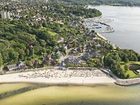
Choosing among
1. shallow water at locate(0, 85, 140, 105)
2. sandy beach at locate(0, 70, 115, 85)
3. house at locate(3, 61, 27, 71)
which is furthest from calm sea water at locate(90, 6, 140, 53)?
house at locate(3, 61, 27, 71)

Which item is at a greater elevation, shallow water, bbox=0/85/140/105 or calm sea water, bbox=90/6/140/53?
shallow water, bbox=0/85/140/105

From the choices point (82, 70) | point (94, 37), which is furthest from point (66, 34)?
point (82, 70)

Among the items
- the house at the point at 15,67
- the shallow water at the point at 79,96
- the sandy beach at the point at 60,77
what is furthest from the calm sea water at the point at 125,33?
the house at the point at 15,67

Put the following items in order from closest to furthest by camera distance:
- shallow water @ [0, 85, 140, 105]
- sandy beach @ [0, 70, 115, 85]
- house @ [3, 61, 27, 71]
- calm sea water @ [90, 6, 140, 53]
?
shallow water @ [0, 85, 140, 105], sandy beach @ [0, 70, 115, 85], house @ [3, 61, 27, 71], calm sea water @ [90, 6, 140, 53]

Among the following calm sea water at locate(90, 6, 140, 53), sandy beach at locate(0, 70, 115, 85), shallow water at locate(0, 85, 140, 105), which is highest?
sandy beach at locate(0, 70, 115, 85)

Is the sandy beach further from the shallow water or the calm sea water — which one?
the calm sea water

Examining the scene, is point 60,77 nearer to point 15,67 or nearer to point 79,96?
point 79,96

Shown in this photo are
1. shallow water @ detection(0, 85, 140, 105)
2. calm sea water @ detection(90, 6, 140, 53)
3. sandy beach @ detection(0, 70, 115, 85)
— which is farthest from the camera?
calm sea water @ detection(90, 6, 140, 53)
